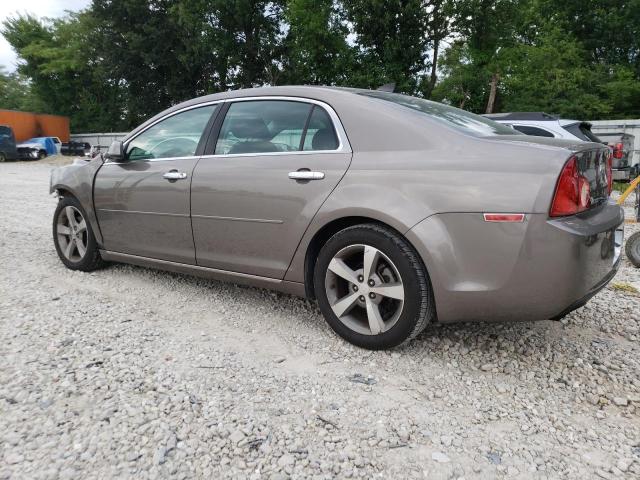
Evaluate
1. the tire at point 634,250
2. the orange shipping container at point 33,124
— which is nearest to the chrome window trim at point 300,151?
the tire at point 634,250

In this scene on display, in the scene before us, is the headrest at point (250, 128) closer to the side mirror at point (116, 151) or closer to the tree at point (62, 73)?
the side mirror at point (116, 151)

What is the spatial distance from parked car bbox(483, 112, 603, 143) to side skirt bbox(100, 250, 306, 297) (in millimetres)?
5584

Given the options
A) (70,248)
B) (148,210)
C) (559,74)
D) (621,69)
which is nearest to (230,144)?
(148,210)

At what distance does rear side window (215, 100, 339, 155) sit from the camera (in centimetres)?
290

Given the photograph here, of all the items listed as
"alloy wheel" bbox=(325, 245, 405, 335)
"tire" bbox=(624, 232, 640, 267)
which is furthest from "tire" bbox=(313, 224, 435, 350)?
"tire" bbox=(624, 232, 640, 267)

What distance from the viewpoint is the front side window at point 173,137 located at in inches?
138

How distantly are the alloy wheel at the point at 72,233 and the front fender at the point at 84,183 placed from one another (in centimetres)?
16

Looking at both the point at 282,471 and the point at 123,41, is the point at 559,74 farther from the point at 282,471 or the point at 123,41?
the point at 123,41

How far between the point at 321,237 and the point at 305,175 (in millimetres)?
387

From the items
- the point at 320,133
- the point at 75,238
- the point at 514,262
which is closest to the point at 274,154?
the point at 320,133

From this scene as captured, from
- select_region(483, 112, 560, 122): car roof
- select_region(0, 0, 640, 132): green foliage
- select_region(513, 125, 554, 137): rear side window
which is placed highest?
select_region(0, 0, 640, 132): green foliage

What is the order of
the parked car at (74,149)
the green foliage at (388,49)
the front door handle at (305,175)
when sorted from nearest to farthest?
the front door handle at (305,175) < the green foliage at (388,49) < the parked car at (74,149)

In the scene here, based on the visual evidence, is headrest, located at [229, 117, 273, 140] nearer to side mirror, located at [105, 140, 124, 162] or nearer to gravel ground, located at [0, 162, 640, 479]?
side mirror, located at [105, 140, 124, 162]

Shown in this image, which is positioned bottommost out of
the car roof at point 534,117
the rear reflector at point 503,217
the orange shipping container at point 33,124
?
the rear reflector at point 503,217
